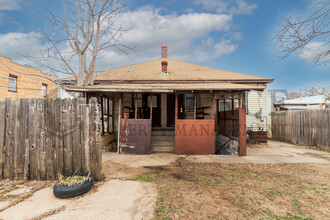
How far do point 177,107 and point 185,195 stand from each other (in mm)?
5882

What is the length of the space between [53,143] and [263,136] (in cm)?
1068

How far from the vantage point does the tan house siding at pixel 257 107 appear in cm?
1114

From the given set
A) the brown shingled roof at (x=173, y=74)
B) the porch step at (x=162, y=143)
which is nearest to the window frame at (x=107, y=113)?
the brown shingled roof at (x=173, y=74)

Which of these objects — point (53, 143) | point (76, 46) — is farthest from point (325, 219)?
Result: point (76, 46)

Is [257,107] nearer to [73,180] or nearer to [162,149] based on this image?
[162,149]

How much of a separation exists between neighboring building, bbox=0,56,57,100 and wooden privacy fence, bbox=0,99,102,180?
1008 cm

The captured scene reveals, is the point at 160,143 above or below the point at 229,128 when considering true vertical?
below

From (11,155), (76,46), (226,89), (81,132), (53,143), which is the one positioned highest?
(76,46)

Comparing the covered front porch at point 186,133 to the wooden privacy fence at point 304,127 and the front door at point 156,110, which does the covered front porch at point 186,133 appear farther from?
the wooden privacy fence at point 304,127

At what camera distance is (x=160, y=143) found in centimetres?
791

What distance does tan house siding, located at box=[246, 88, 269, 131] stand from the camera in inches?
439

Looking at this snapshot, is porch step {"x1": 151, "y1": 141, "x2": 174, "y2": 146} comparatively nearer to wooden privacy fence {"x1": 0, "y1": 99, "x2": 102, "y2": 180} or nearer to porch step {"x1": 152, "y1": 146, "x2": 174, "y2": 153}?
porch step {"x1": 152, "y1": 146, "x2": 174, "y2": 153}

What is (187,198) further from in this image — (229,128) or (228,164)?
(229,128)

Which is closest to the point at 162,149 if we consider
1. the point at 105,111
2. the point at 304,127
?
the point at 105,111
